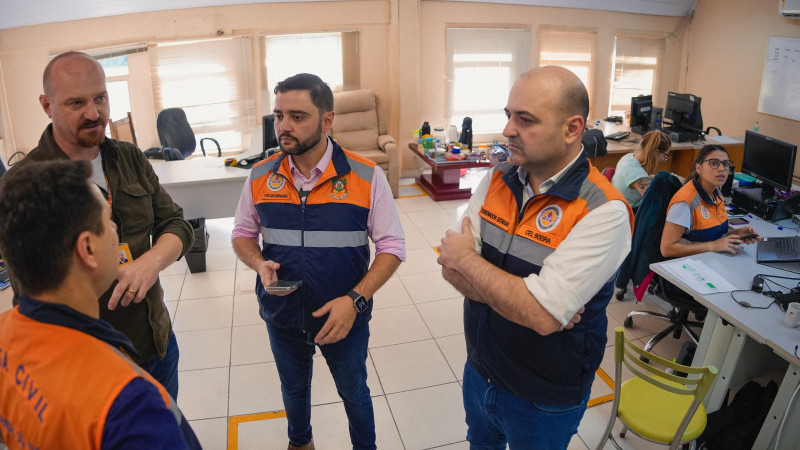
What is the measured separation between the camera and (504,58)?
24.1ft

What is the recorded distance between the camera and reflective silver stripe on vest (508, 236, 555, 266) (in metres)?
1.49

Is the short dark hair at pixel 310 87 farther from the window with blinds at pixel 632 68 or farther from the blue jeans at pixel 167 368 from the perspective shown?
the window with blinds at pixel 632 68

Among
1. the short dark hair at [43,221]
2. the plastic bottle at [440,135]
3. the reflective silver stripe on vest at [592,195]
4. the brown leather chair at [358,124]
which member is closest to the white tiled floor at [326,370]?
the reflective silver stripe on vest at [592,195]

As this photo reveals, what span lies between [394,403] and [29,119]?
20.2 ft

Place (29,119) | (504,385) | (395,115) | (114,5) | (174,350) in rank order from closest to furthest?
1. (504,385)
2. (174,350)
3. (114,5)
4. (29,119)
5. (395,115)

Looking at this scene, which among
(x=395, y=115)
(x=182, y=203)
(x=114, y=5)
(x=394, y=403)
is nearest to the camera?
(x=394, y=403)

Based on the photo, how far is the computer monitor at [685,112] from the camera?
5.99m

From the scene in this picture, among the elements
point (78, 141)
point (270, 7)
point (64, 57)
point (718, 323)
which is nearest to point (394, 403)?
point (718, 323)

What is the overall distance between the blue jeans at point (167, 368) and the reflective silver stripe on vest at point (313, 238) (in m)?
0.56

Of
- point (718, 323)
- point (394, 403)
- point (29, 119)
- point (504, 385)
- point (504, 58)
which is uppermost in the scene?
point (504, 58)

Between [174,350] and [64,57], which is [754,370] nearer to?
[174,350]

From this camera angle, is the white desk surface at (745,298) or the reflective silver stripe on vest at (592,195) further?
the white desk surface at (745,298)

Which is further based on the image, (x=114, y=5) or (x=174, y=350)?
(x=114, y=5)

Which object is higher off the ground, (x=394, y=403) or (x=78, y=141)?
(x=78, y=141)
